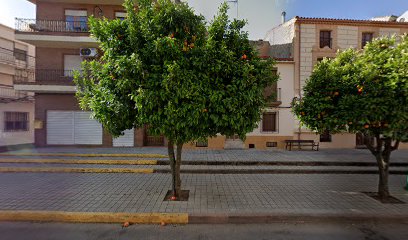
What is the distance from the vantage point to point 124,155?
1064cm

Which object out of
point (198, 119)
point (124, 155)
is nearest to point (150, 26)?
point (198, 119)

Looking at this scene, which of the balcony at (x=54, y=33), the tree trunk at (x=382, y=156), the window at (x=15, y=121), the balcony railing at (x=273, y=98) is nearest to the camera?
the balcony railing at (x=273, y=98)

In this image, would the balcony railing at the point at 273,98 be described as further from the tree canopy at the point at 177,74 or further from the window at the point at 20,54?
the window at the point at 20,54

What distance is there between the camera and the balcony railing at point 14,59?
16.8 meters

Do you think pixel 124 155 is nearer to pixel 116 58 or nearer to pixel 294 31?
pixel 116 58

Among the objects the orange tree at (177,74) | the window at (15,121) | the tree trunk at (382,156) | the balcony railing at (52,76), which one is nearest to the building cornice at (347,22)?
the tree trunk at (382,156)

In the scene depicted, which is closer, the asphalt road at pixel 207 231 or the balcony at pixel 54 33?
the asphalt road at pixel 207 231

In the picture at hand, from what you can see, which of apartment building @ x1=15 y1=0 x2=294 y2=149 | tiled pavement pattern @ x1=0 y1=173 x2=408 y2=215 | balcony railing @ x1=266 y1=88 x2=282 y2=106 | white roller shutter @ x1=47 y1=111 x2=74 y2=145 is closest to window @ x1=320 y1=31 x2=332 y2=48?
balcony railing @ x1=266 y1=88 x2=282 y2=106

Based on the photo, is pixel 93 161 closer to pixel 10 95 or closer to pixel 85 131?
pixel 85 131

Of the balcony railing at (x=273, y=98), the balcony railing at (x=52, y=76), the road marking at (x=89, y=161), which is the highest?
the balcony railing at (x=52, y=76)

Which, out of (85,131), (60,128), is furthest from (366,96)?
(60,128)

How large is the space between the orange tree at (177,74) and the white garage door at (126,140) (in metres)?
8.63

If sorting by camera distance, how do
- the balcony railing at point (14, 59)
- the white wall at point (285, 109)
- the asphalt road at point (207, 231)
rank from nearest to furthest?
the asphalt road at point (207, 231)
the white wall at point (285, 109)
the balcony railing at point (14, 59)

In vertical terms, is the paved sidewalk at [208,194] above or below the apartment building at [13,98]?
below
